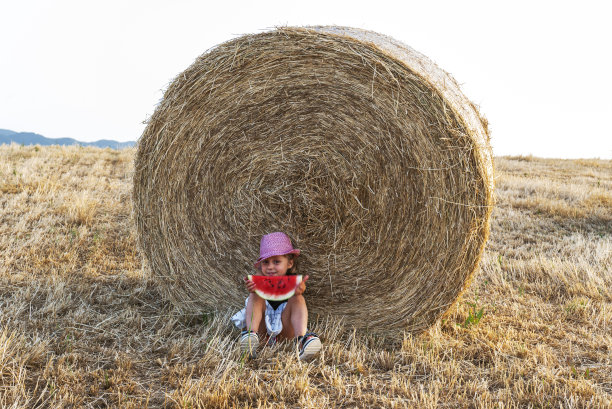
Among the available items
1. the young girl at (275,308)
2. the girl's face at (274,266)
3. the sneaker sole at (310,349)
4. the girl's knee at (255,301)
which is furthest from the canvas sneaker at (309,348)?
the girl's face at (274,266)

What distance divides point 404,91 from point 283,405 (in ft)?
7.33

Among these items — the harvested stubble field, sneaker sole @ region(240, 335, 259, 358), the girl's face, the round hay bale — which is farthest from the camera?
the girl's face

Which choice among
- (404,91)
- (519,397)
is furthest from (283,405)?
(404,91)

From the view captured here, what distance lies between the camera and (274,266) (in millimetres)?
3801

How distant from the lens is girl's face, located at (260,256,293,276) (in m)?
3.79

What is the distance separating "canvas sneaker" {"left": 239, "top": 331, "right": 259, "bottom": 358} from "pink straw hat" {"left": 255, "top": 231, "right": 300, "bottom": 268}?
1.94ft

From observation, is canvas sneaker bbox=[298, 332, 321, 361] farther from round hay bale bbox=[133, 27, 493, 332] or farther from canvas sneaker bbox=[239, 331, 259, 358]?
round hay bale bbox=[133, 27, 493, 332]

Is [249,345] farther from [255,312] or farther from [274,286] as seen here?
[274,286]

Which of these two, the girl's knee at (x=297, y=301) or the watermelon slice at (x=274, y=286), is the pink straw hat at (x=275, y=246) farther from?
the girl's knee at (x=297, y=301)

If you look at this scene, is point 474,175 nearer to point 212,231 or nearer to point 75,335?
point 212,231

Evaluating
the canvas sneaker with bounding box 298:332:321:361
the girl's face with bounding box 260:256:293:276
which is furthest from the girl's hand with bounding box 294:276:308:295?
the canvas sneaker with bounding box 298:332:321:361

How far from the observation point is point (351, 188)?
3.81 m

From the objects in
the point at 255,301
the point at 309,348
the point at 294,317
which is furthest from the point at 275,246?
the point at 309,348

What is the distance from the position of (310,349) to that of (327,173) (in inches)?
51.9
